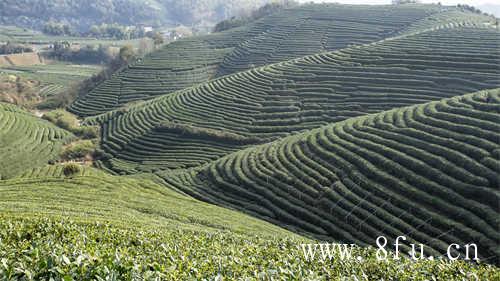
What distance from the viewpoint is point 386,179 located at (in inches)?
1105

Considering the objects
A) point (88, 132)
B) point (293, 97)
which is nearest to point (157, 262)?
point (293, 97)

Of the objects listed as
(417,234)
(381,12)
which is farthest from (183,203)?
(381,12)

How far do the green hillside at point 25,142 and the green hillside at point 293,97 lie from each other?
6176mm

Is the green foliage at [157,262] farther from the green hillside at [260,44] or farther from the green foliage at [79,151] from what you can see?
the green hillside at [260,44]

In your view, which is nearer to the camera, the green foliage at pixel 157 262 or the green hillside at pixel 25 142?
the green foliage at pixel 157 262

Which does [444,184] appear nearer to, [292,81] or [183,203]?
[183,203]

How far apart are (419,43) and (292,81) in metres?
20.2

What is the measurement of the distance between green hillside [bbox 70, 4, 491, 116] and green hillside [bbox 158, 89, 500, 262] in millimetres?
51039

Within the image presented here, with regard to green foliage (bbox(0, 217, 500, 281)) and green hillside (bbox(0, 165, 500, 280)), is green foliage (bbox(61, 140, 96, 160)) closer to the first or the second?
green hillside (bbox(0, 165, 500, 280))

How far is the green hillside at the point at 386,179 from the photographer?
77.7 feet

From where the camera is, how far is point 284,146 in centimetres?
3938

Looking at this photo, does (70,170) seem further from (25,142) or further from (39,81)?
(39,81)

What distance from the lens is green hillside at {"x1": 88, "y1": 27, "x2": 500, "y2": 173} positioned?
50.6 meters

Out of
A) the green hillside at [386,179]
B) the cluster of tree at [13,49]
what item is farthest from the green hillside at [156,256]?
the cluster of tree at [13,49]
